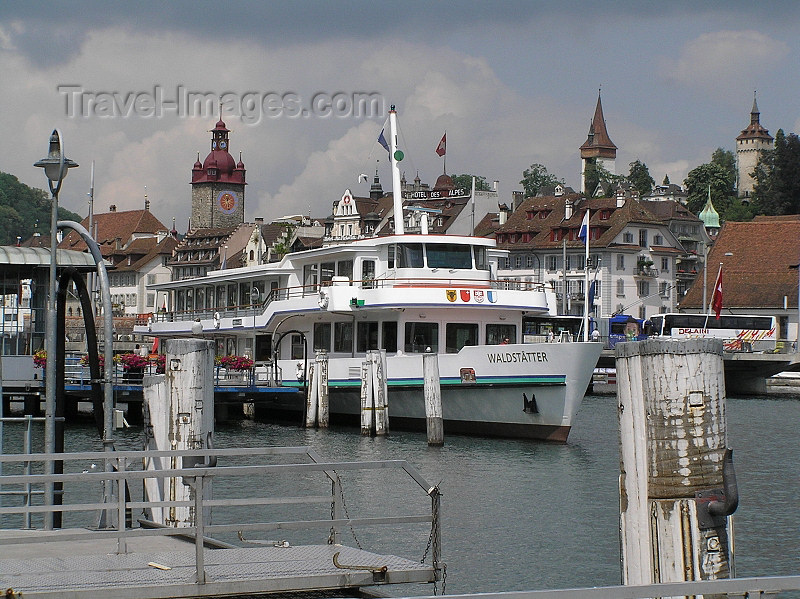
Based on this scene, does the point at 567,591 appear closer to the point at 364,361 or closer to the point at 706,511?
the point at 706,511

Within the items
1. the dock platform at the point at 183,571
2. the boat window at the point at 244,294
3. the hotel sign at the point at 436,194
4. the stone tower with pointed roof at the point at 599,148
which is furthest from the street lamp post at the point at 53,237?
the stone tower with pointed roof at the point at 599,148

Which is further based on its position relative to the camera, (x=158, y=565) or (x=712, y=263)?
(x=712, y=263)

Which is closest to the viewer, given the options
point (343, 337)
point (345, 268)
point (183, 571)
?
point (183, 571)

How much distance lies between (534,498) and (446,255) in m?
11.5

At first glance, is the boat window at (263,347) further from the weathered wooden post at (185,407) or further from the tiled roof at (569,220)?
the tiled roof at (569,220)

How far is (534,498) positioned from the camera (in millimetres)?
20828

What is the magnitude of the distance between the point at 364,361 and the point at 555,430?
194 inches

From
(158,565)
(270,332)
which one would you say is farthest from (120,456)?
(270,332)

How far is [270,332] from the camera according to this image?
36.8m

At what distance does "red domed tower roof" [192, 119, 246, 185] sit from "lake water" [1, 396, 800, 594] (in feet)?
412

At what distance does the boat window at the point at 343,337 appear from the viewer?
3322 centimetres

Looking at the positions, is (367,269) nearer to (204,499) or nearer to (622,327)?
(204,499)

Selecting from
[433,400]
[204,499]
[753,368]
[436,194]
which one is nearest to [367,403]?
[433,400]

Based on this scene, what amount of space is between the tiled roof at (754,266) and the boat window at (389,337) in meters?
50.3
